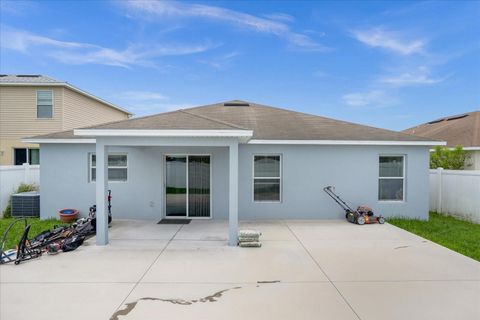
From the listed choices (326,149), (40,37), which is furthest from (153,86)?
(326,149)

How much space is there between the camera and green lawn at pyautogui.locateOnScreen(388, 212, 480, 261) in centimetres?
725

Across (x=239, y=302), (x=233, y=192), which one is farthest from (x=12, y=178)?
(x=239, y=302)

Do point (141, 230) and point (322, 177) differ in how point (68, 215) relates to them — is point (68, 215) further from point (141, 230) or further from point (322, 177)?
point (322, 177)

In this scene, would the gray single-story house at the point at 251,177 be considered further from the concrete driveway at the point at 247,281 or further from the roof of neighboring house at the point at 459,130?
the roof of neighboring house at the point at 459,130

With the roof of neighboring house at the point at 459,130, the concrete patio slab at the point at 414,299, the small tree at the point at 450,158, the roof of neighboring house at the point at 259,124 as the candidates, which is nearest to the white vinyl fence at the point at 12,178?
the roof of neighboring house at the point at 259,124

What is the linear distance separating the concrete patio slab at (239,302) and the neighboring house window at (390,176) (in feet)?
22.7

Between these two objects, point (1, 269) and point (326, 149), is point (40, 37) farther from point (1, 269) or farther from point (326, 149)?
point (326, 149)

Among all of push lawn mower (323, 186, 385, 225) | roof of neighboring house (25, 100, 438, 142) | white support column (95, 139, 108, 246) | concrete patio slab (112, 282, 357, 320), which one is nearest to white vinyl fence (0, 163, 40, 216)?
→ roof of neighboring house (25, 100, 438, 142)

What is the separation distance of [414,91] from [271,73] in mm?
9503

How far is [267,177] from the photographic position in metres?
10.5

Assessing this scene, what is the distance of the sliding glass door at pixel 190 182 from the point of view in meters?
10.5

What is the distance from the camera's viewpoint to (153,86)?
2208cm

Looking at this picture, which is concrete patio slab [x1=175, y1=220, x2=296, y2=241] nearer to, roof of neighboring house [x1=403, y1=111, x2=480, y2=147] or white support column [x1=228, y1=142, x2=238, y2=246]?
white support column [x1=228, y1=142, x2=238, y2=246]

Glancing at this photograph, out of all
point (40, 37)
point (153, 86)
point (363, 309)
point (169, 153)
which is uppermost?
point (40, 37)
